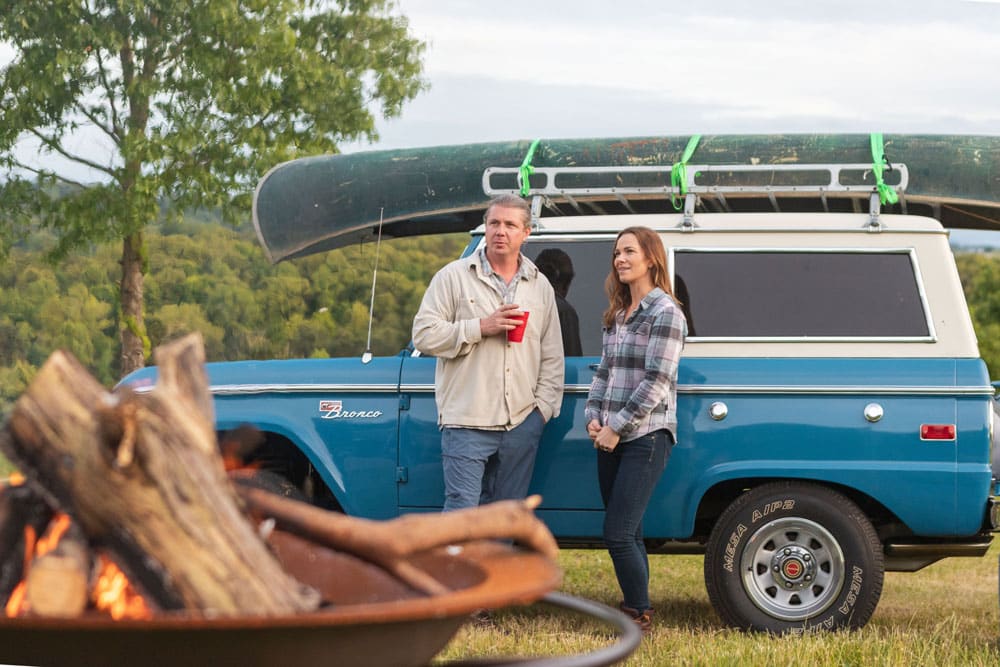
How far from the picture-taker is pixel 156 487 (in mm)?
2430

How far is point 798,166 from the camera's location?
6.53 meters

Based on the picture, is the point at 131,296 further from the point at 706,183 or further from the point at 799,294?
the point at 799,294

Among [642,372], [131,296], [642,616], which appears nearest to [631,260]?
[642,372]

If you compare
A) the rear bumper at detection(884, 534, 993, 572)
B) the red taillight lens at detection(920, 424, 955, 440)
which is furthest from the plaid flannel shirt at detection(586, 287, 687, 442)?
the rear bumper at detection(884, 534, 993, 572)

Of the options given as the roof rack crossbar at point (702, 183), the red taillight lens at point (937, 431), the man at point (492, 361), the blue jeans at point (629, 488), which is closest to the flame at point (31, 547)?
the man at point (492, 361)

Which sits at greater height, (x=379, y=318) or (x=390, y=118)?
(x=390, y=118)

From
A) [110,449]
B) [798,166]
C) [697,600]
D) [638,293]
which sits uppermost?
[798,166]

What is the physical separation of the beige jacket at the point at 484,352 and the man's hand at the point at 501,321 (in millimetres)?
39

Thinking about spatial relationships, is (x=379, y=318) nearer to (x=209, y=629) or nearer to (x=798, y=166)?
(x=798, y=166)

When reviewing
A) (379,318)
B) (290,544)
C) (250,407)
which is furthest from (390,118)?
(290,544)

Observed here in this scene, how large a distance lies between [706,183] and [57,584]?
4.74 meters

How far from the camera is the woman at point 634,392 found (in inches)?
225

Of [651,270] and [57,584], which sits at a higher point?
[651,270]

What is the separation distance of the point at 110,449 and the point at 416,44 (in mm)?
21684
